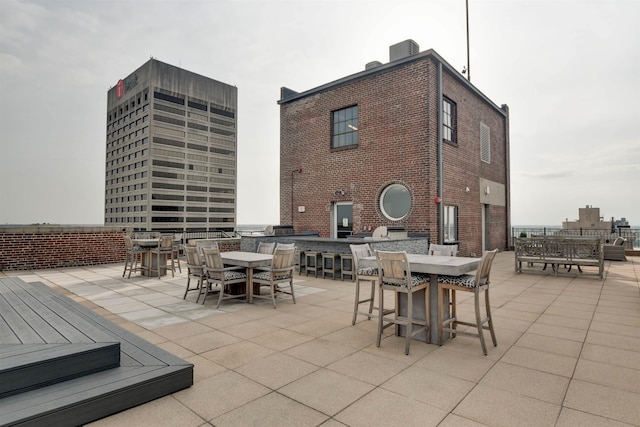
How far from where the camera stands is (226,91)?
8550cm

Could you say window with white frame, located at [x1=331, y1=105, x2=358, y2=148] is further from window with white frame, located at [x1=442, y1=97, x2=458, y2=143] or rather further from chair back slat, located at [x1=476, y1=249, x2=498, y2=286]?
chair back slat, located at [x1=476, y1=249, x2=498, y2=286]

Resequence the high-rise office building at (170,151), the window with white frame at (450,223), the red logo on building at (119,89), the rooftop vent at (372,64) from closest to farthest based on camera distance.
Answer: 1. the window with white frame at (450,223)
2. the rooftop vent at (372,64)
3. the high-rise office building at (170,151)
4. the red logo on building at (119,89)

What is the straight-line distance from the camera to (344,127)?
37.9ft

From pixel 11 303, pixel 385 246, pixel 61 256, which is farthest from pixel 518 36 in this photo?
pixel 61 256

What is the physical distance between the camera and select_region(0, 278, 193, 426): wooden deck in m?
1.93

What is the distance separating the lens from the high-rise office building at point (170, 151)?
71.2 meters

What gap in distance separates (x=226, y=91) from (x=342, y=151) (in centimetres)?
8351

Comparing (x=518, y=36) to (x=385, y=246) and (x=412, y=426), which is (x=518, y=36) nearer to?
(x=385, y=246)

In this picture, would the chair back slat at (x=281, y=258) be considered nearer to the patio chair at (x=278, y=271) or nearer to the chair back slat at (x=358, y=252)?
the patio chair at (x=278, y=271)

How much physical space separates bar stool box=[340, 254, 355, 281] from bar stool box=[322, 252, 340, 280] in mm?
155

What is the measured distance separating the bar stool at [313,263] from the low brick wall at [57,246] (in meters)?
6.29

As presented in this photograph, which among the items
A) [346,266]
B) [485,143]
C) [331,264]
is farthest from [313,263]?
[485,143]

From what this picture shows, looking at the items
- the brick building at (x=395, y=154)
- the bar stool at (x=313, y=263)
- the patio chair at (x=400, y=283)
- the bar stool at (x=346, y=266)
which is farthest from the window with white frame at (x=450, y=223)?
the patio chair at (x=400, y=283)

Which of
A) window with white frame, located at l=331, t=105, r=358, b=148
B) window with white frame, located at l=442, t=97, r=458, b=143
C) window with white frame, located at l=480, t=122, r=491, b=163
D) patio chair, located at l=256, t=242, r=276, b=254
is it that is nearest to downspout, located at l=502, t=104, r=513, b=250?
window with white frame, located at l=480, t=122, r=491, b=163
